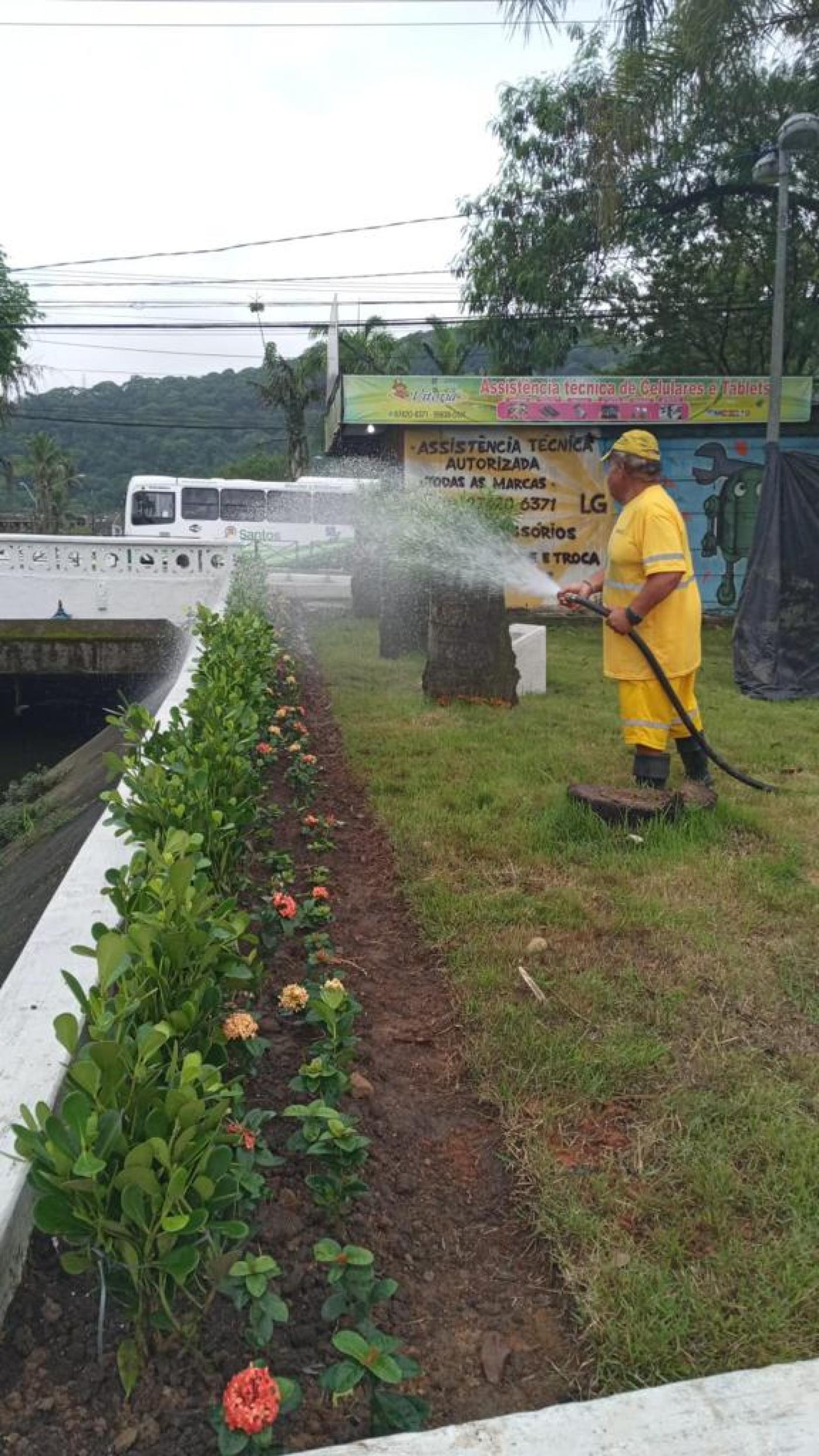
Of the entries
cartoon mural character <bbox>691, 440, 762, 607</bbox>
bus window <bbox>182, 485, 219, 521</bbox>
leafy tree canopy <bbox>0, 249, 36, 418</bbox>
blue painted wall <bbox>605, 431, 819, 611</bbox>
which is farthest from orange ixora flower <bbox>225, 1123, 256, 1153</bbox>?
bus window <bbox>182, 485, 219, 521</bbox>

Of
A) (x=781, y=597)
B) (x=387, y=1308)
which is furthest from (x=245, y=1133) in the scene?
(x=781, y=597)

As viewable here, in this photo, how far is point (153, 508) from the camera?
2923 cm

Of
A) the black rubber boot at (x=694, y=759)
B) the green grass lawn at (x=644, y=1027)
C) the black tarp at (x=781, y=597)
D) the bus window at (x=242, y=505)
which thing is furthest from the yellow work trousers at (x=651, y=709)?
the bus window at (x=242, y=505)

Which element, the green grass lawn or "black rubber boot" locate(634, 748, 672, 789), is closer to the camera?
the green grass lawn

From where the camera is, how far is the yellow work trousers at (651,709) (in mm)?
4762

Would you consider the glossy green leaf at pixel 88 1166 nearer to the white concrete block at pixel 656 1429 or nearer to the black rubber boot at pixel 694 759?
the white concrete block at pixel 656 1429

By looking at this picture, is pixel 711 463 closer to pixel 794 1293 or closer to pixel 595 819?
pixel 595 819

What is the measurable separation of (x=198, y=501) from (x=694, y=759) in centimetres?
2598

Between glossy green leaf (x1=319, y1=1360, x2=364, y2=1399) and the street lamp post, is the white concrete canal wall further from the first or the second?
the street lamp post

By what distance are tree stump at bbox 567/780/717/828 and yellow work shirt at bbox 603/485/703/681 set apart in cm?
54

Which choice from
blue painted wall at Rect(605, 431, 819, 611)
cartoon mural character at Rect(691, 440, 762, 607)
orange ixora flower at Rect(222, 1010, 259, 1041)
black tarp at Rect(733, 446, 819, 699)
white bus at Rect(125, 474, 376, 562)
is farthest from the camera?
white bus at Rect(125, 474, 376, 562)

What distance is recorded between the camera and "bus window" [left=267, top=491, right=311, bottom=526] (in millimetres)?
29172

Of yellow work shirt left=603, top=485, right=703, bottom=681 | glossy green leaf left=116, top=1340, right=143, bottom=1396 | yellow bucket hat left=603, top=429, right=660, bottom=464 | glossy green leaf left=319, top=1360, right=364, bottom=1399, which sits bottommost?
glossy green leaf left=116, top=1340, right=143, bottom=1396

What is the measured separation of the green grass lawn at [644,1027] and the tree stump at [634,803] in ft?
0.22
